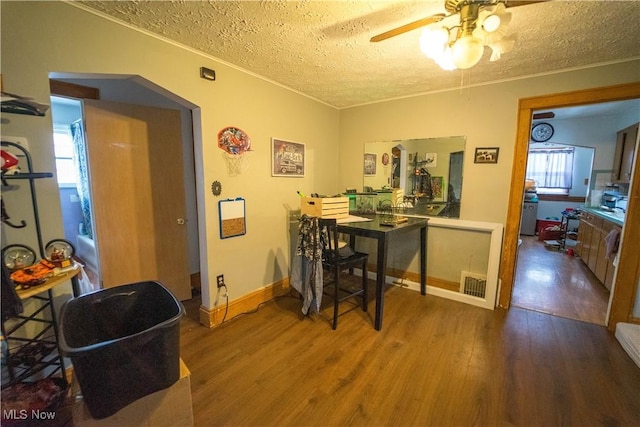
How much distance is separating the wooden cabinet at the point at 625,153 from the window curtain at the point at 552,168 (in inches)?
66.3

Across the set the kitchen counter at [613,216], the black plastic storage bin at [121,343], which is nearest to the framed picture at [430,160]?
the kitchen counter at [613,216]

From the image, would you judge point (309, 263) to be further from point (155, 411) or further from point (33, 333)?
point (33, 333)

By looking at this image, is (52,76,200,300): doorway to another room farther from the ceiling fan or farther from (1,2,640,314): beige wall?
the ceiling fan

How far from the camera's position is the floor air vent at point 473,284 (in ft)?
8.82

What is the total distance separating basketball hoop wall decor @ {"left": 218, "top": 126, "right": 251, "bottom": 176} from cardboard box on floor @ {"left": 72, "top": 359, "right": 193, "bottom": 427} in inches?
61.1

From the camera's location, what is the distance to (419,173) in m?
3.00

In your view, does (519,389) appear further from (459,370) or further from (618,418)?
(618,418)

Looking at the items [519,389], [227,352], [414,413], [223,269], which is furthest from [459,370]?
[223,269]

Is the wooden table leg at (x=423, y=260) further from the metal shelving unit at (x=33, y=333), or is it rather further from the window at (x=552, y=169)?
the window at (x=552, y=169)

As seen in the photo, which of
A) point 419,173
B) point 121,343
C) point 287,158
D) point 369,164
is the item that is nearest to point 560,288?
point 419,173

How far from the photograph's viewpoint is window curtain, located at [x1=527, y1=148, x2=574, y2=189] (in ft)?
18.4

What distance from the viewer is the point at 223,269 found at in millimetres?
2305

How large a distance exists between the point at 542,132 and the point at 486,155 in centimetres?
415

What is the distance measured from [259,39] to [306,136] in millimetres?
1309
